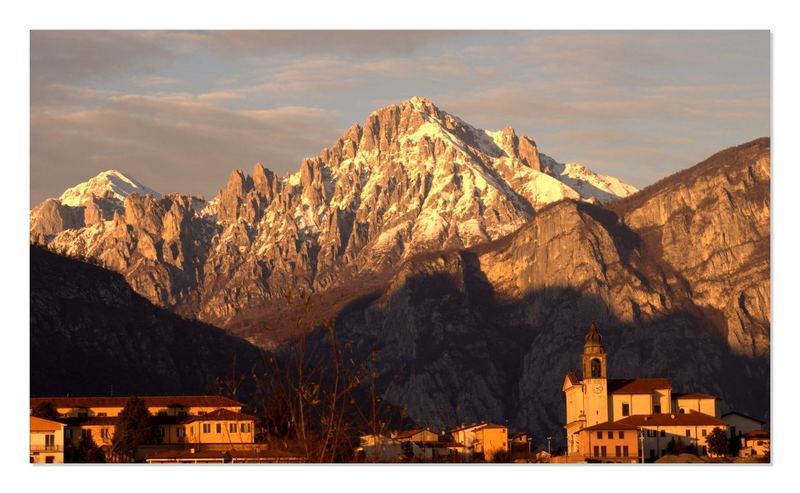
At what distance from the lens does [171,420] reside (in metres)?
182

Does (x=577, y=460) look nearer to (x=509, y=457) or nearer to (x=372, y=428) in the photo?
(x=509, y=457)

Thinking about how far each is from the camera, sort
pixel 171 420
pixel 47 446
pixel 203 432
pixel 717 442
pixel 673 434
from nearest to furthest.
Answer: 1. pixel 47 446
2. pixel 203 432
3. pixel 171 420
4. pixel 717 442
5. pixel 673 434

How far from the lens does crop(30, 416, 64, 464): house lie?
145875 millimetres

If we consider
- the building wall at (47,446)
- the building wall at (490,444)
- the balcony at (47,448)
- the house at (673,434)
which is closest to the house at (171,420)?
the building wall at (47,446)

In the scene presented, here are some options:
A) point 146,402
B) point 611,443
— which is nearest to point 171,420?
point 146,402

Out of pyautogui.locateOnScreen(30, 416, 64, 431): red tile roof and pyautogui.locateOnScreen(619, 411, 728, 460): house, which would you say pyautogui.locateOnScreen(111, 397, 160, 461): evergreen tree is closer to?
pyautogui.locateOnScreen(30, 416, 64, 431): red tile roof

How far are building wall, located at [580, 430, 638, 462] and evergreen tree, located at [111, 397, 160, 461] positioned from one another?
43.9 m

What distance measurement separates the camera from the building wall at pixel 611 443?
186250 millimetres

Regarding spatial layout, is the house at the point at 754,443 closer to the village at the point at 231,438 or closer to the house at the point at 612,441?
the village at the point at 231,438

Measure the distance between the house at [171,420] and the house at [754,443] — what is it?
49.1m

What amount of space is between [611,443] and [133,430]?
51.3 metres

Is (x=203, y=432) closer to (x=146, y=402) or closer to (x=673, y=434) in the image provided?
(x=146, y=402)
